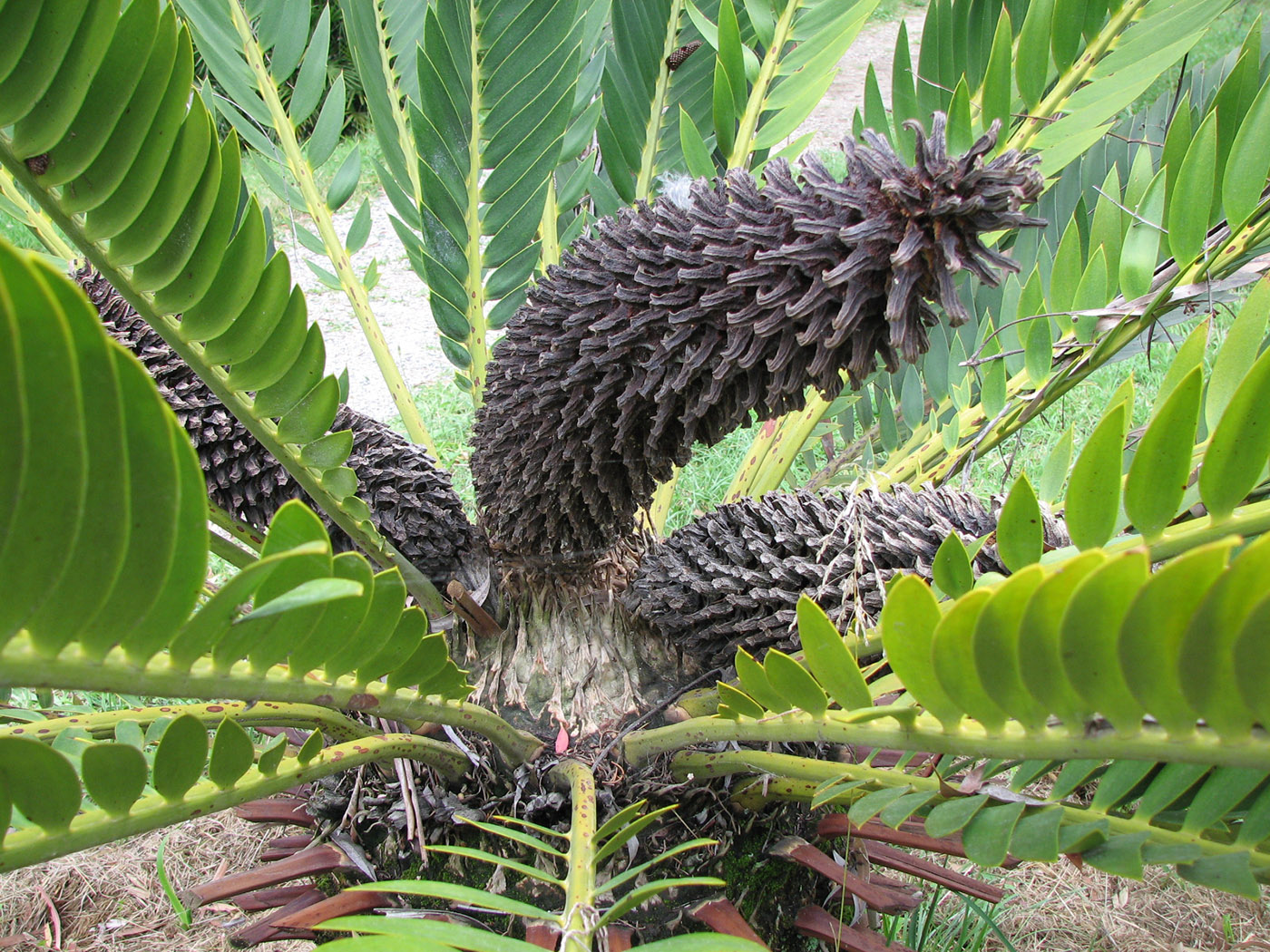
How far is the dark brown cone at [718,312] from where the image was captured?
0.46m

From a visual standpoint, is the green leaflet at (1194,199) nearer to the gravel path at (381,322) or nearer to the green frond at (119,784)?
the green frond at (119,784)

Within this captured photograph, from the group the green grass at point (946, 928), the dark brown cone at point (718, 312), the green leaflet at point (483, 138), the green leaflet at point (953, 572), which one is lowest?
the green grass at point (946, 928)

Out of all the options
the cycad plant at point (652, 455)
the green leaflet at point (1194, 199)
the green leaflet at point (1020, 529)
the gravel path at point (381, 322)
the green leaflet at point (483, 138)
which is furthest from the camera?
the gravel path at point (381, 322)

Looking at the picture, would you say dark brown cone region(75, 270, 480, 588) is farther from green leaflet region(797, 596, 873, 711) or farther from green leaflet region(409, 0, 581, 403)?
green leaflet region(797, 596, 873, 711)

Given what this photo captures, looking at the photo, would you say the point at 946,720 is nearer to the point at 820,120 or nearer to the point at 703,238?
the point at 703,238

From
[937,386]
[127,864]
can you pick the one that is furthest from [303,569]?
[127,864]

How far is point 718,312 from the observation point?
1.83 ft

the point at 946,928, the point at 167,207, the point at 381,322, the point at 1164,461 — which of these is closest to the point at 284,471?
the point at 167,207

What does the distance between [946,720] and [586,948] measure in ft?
0.73

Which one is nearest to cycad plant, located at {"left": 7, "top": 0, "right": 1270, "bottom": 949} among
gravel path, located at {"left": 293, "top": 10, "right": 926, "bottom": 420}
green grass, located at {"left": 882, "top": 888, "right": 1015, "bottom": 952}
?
green grass, located at {"left": 882, "top": 888, "right": 1015, "bottom": 952}

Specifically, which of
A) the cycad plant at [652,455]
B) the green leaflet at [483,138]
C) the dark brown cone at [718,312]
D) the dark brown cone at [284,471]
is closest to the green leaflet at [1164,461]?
the cycad plant at [652,455]

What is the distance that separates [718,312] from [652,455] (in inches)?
5.8

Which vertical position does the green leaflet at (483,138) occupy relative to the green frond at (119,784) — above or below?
above

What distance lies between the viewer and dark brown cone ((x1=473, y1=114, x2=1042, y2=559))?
461 mm
